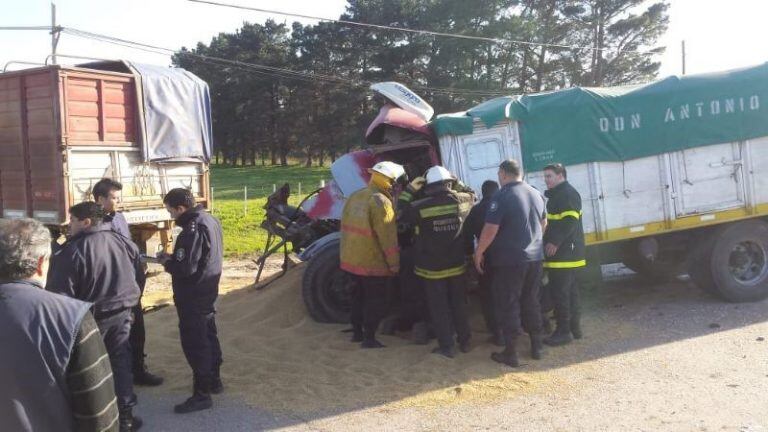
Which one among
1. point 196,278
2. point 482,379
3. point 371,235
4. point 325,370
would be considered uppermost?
point 371,235

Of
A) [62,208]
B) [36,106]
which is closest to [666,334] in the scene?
[62,208]

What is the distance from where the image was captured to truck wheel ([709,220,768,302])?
25.1 ft

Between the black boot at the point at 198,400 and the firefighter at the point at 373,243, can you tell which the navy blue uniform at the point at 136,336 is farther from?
the firefighter at the point at 373,243

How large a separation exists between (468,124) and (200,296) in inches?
132

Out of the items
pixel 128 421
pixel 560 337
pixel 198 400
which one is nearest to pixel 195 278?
pixel 198 400

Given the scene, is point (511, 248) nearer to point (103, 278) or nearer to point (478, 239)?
point (478, 239)

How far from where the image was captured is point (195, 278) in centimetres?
491

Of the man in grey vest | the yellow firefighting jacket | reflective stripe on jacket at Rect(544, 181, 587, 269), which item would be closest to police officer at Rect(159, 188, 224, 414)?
the yellow firefighting jacket

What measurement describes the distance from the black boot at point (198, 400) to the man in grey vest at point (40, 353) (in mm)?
2716

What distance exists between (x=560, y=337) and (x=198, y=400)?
338 centimetres

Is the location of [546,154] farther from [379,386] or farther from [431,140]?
[379,386]

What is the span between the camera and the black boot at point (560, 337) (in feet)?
20.9

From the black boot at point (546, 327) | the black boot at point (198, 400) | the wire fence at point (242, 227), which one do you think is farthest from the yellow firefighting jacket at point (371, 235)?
the wire fence at point (242, 227)

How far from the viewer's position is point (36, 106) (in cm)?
884
